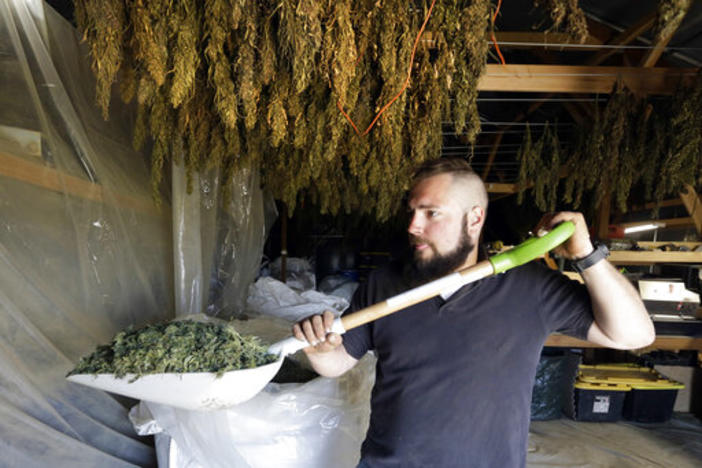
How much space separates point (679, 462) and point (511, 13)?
11.4ft

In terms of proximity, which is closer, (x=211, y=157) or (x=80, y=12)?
(x=80, y=12)

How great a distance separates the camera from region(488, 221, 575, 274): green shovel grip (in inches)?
43.6

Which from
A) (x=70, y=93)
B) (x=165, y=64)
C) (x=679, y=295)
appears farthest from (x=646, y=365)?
(x=70, y=93)

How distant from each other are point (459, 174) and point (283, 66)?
90 cm

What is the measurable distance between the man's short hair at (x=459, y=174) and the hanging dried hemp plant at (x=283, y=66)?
51 cm

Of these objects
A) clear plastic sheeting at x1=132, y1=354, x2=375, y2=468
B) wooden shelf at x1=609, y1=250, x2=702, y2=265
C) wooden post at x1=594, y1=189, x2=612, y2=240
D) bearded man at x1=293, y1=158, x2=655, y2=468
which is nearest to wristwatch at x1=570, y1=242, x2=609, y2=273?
bearded man at x1=293, y1=158, x2=655, y2=468

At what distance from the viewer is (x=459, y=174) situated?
1.33m

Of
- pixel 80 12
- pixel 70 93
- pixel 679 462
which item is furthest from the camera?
pixel 679 462

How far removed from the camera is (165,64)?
1460 millimetres

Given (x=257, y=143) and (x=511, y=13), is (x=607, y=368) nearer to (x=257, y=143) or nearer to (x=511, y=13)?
(x=511, y=13)

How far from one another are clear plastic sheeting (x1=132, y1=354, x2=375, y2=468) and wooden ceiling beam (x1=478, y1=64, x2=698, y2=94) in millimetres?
1804

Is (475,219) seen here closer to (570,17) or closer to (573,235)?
(573,235)

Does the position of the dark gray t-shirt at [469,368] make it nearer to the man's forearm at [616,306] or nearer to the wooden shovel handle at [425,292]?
the man's forearm at [616,306]

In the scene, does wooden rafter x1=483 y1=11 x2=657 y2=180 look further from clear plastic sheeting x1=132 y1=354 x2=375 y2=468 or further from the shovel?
clear plastic sheeting x1=132 y1=354 x2=375 y2=468
